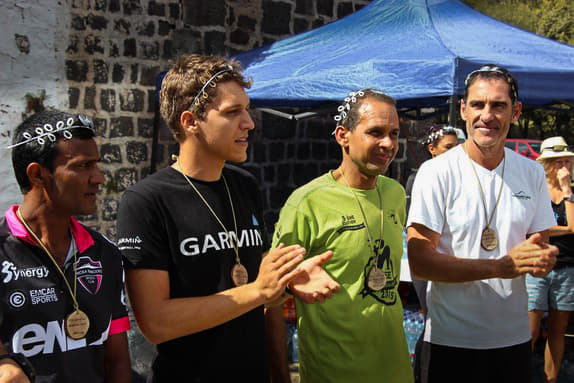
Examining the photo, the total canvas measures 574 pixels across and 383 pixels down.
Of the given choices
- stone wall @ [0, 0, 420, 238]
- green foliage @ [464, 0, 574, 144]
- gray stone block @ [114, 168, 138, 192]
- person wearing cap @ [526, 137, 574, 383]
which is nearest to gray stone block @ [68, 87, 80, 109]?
stone wall @ [0, 0, 420, 238]

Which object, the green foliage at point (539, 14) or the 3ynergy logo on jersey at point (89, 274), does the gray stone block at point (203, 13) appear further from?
the green foliage at point (539, 14)

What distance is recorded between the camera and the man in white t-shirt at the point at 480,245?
250 centimetres

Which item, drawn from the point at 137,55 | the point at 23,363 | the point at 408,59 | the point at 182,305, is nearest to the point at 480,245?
the point at 182,305

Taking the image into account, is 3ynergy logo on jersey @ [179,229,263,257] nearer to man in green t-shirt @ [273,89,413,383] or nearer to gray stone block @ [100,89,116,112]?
man in green t-shirt @ [273,89,413,383]

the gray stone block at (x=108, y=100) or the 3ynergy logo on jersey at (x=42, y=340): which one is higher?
the gray stone block at (x=108, y=100)

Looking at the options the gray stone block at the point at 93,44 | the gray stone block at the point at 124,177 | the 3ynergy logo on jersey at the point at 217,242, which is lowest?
the gray stone block at the point at 124,177

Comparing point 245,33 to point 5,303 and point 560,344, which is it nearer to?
point 560,344

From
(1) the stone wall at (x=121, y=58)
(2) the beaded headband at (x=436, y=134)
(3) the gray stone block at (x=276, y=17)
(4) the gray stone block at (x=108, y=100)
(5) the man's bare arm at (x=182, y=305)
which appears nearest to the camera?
(5) the man's bare arm at (x=182, y=305)

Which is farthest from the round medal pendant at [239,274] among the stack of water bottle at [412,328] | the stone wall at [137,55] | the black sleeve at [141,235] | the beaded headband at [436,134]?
the stone wall at [137,55]

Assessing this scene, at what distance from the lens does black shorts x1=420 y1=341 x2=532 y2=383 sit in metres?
2.53

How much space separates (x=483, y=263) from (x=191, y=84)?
4.55 feet

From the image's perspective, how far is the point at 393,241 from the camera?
2512 millimetres

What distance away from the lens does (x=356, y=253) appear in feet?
7.80

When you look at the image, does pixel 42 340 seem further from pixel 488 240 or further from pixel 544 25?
pixel 544 25
